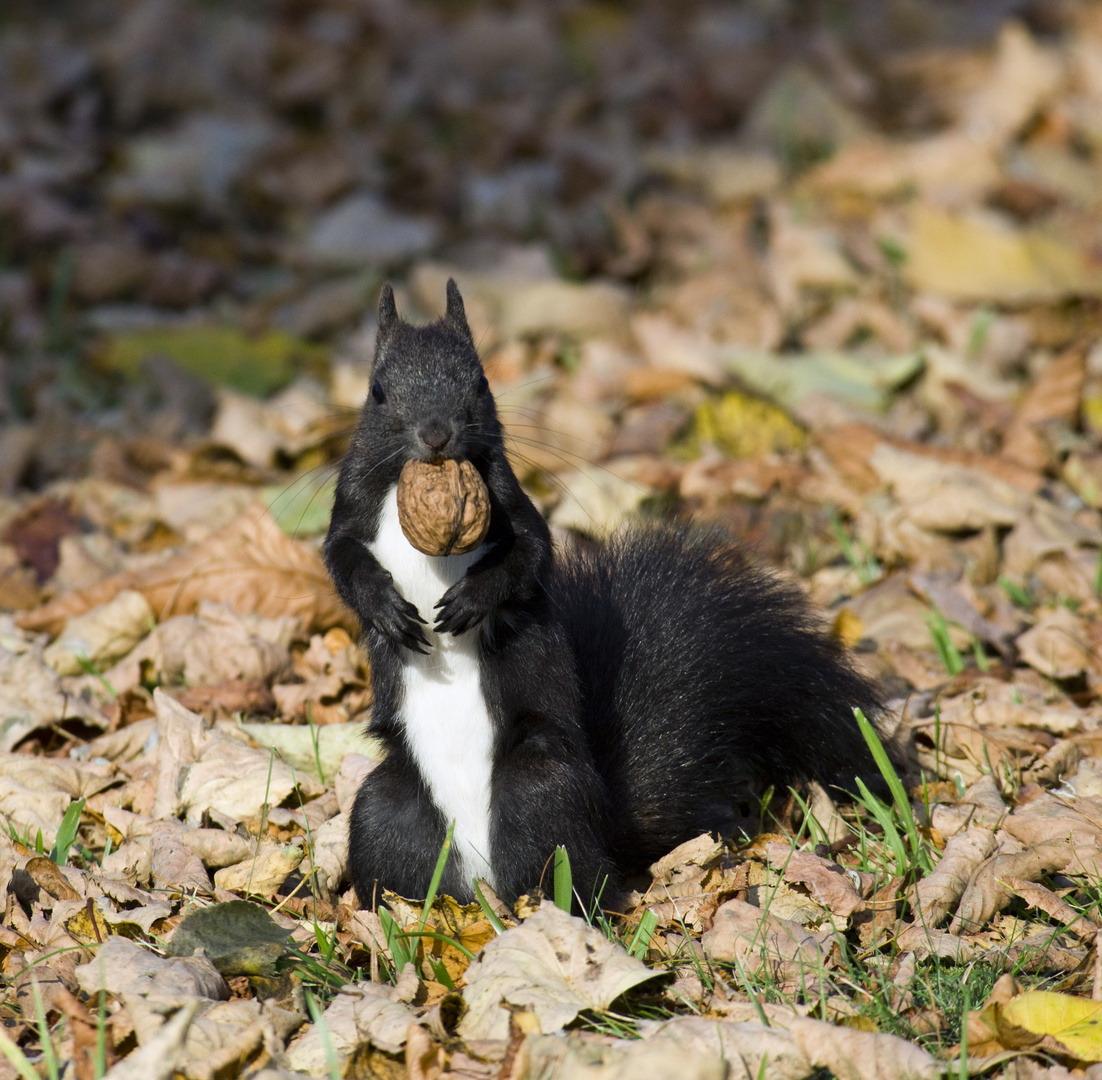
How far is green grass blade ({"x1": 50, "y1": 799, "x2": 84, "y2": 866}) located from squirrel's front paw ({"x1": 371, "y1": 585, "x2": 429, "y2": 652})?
28.5 inches

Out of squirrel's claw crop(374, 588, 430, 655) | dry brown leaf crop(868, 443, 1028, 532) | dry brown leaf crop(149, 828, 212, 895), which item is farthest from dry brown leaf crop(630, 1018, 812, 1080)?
dry brown leaf crop(868, 443, 1028, 532)

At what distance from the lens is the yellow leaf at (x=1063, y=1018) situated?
5.80 feet

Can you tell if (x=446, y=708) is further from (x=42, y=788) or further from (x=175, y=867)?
(x=42, y=788)

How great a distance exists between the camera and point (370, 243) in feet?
18.0

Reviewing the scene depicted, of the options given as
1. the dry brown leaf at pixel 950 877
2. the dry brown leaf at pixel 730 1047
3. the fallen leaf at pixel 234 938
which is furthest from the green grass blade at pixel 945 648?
the fallen leaf at pixel 234 938

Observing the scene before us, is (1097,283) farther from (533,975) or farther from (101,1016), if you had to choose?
(101,1016)

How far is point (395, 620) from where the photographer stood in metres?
2.12

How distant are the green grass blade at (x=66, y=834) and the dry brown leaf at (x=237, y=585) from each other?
781 millimetres

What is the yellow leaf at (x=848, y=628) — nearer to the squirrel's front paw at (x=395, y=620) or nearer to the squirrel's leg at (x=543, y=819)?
the squirrel's leg at (x=543, y=819)

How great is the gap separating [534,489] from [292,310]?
1.77 metres

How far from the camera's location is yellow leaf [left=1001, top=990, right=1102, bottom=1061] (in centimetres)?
177

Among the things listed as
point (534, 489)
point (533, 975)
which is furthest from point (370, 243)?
point (533, 975)

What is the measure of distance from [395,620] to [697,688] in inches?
23.5

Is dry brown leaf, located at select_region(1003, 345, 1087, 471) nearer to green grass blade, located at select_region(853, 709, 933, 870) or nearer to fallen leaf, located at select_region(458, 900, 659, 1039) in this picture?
green grass blade, located at select_region(853, 709, 933, 870)
